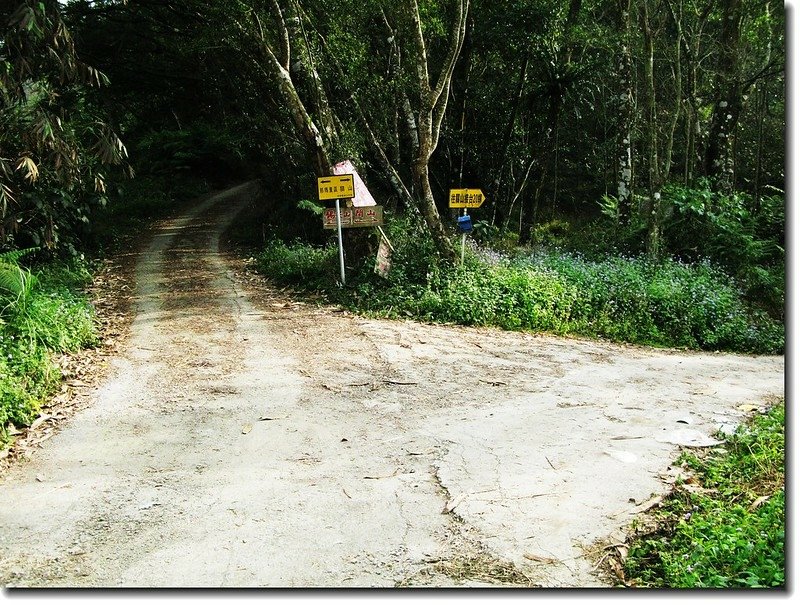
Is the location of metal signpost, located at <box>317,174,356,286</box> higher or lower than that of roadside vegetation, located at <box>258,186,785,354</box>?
higher

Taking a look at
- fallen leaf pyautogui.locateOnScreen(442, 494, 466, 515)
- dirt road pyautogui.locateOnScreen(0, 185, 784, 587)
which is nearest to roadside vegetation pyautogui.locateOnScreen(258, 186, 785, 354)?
dirt road pyautogui.locateOnScreen(0, 185, 784, 587)

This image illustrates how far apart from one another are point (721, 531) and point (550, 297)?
879cm

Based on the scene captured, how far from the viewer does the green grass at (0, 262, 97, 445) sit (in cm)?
648

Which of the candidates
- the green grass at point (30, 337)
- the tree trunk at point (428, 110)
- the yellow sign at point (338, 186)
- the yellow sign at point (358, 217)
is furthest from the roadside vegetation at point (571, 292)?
the green grass at point (30, 337)

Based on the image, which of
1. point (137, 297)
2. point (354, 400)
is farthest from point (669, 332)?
point (137, 297)

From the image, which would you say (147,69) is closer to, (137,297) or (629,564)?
(137,297)

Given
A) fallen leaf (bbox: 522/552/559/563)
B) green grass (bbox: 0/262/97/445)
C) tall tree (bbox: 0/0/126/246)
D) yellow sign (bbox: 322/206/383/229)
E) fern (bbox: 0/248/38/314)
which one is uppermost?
tall tree (bbox: 0/0/126/246)

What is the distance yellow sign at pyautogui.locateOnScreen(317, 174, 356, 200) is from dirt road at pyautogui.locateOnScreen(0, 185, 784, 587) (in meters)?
2.77

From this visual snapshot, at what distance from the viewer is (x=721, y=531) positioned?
150 inches

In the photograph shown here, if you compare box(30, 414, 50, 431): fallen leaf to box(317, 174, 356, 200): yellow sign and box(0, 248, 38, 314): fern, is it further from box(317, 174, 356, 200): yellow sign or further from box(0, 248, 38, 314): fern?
box(317, 174, 356, 200): yellow sign

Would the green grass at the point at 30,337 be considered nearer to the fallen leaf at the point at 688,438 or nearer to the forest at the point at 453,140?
the forest at the point at 453,140

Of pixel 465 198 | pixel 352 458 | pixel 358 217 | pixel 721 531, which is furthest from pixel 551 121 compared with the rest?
pixel 721 531

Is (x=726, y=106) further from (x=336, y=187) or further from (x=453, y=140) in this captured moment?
(x=336, y=187)

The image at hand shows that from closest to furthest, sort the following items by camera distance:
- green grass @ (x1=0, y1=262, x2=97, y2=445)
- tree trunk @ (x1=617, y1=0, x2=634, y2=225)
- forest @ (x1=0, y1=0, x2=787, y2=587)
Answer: green grass @ (x1=0, y1=262, x2=97, y2=445) → forest @ (x1=0, y1=0, x2=787, y2=587) → tree trunk @ (x1=617, y1=0, x2=634, y2=225)
